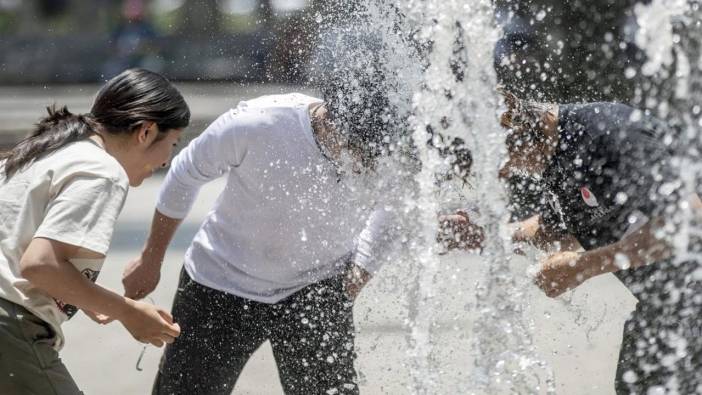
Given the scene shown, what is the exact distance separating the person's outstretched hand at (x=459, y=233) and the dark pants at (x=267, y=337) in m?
0.31

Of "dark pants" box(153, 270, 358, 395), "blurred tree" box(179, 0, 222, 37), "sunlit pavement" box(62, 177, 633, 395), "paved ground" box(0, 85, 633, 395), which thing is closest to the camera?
"dark pants" box(153, 270, 358, 395)

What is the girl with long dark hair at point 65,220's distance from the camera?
7.34 ft

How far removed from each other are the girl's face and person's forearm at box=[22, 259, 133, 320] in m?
0.33

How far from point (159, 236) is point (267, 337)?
41 centimetres

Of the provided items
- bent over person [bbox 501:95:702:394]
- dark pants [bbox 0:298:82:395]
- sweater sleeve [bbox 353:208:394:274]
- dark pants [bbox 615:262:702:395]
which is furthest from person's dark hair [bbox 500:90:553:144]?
dark pants [bbox 0:298:82:395]

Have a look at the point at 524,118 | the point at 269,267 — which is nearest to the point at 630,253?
the point at 524,118

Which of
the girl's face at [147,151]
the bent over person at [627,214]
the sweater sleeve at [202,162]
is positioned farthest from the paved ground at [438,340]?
the girl's face at [147,151]

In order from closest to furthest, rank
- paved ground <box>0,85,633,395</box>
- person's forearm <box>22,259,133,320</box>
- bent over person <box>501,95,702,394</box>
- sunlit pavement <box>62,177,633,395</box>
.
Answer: person's forearm <box>22,259,133,320</box> → bent over person <box>501,95,702,394</box> → paved ground <box>0,85,633,395</box> → sunlit pavement <box>62,177,633,395</box>

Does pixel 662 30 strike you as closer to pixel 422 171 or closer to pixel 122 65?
pixel 422 171

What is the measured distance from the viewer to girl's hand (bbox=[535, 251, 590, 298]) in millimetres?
2582

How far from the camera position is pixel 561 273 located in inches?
103

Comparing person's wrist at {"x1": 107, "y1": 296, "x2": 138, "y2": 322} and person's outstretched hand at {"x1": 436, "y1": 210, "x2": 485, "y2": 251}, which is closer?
person's wrist at {"x1": 107, "y1": 296, "x2": 138, "y2": 322}

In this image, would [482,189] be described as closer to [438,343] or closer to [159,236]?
[159,236]

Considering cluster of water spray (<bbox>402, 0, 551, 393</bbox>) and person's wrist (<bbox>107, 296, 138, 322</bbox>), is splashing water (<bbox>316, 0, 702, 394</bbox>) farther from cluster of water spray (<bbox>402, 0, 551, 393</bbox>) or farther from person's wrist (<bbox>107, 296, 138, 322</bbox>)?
person's wrist (<bbox>107, 296, 138, 322</bbox>)
